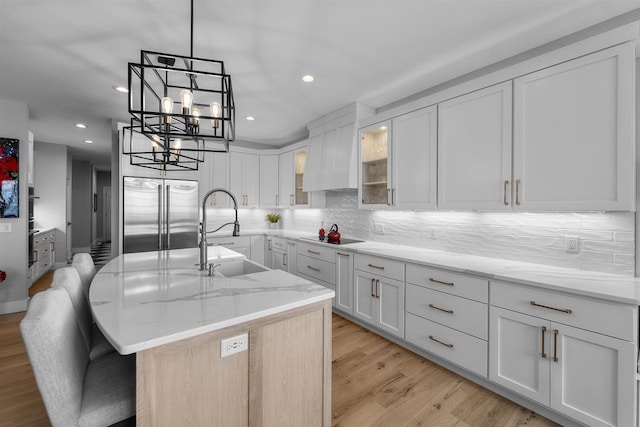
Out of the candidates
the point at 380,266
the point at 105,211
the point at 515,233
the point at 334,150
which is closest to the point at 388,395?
the point at 380,266

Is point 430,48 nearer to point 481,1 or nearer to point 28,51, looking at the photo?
point 481,1

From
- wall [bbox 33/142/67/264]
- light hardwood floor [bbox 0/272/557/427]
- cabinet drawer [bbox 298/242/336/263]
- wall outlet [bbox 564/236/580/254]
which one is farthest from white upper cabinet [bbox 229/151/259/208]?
wall outlet [bbox 564/236/580/254]

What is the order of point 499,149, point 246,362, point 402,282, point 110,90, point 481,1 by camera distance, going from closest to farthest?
point 246,362, point 481,1, point 499,149, point 402,282, point 110,90

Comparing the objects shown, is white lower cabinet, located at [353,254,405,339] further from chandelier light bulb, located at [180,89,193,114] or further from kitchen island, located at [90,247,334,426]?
chandelier light bulb, located at [180,89,193,114]

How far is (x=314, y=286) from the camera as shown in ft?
5.34

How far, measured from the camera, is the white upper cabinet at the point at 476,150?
2.22m

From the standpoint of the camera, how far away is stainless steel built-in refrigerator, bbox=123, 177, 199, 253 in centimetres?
384

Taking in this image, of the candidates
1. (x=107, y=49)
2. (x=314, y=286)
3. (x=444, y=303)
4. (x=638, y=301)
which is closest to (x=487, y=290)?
(x=444, y=303)

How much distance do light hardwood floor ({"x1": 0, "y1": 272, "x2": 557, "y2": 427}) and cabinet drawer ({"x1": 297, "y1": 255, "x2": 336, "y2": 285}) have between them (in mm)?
938

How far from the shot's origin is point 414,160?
9.50 feet

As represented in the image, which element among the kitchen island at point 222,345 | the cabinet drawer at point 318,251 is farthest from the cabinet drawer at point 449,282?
the kitchen island at point 222,345

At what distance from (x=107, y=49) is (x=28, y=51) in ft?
2.26

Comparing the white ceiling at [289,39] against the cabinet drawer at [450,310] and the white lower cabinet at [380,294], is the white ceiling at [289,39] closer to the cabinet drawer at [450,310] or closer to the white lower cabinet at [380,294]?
the white lower cabinet at [380,294]

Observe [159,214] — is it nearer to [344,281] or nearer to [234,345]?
[344,281]
